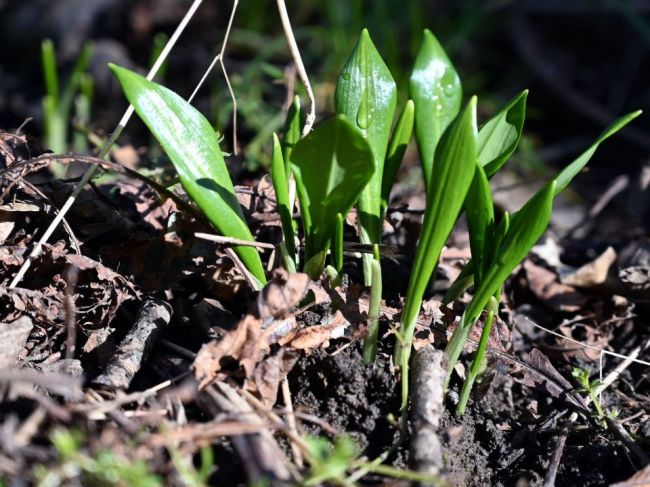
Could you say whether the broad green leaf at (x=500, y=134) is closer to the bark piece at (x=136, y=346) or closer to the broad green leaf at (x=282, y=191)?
the broad green leaf at (x=282, y=191)

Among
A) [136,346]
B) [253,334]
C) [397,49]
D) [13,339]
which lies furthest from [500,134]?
[397,49]

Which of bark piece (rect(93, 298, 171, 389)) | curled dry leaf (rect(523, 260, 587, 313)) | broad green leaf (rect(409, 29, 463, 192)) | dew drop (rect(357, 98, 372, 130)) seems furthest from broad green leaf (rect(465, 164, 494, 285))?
bark piece (rect(93, 298, 171, 389))

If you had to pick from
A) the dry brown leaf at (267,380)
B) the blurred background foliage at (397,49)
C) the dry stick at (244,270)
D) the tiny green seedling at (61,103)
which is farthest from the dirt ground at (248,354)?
the blurred background foliage at (397,49)

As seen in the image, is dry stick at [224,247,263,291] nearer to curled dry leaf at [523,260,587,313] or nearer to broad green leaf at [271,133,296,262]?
broad green leaf at [271,133,296,262]

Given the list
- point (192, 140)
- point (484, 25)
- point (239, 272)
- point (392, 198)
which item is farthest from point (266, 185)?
point (484, 25)

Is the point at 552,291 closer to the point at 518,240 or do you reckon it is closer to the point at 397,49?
the point at 518,240

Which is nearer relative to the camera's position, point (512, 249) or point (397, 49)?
point (512, 249)

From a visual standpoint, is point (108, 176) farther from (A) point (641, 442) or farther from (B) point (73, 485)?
(A) point (641, 442)
